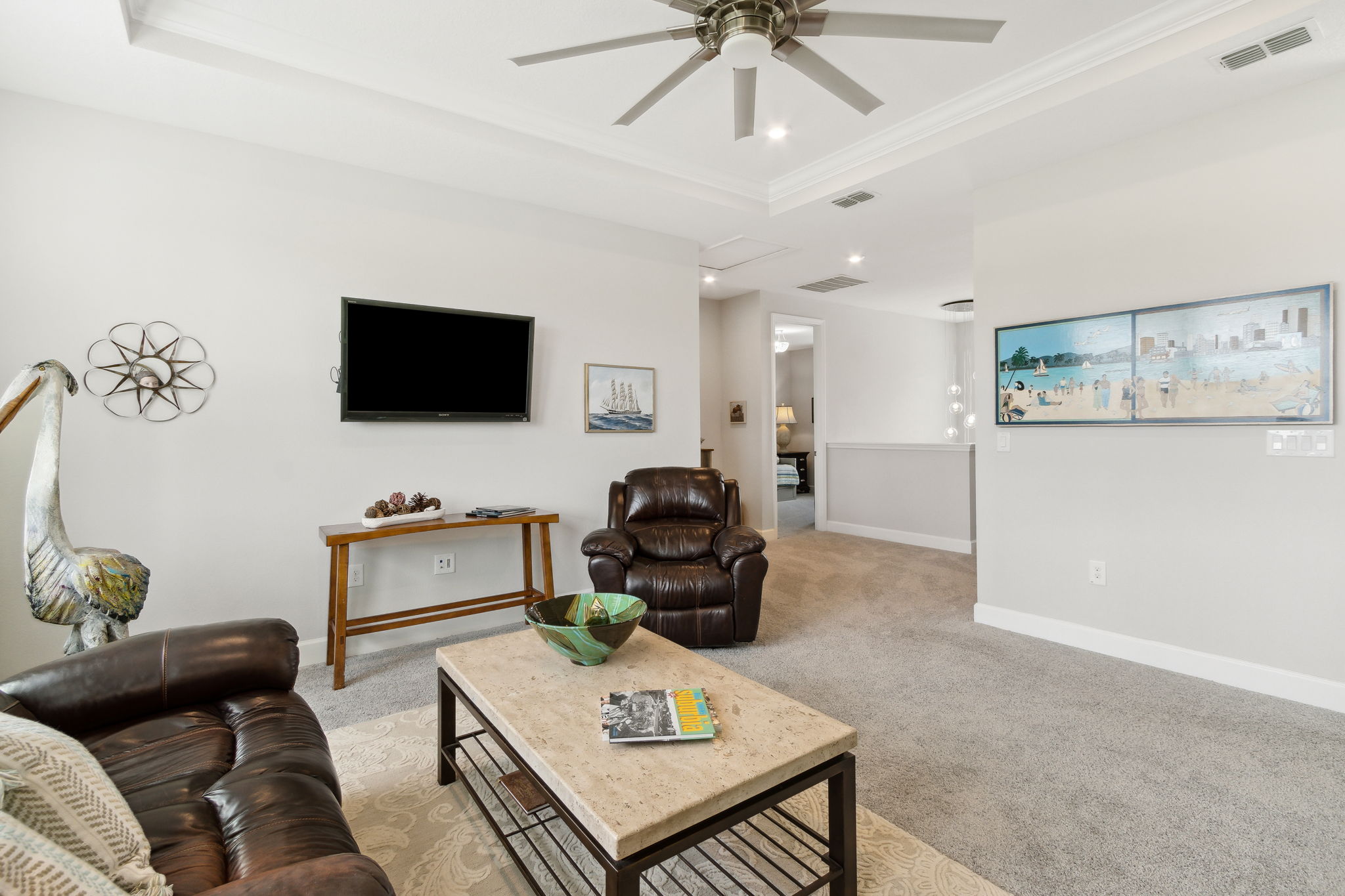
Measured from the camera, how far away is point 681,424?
463 centimetres

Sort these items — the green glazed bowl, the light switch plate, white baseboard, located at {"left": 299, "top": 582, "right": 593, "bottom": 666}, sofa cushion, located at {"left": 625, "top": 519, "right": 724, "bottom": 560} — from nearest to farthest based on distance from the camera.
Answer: the green glazed bowl < the light switch plate < white baseboard, located at {"left": 299, "top": 582, "right": 593, "bottom": 666} < sofa cushion, located at {"left": 625, "top": 519, "right": 724, "bottom": 560}

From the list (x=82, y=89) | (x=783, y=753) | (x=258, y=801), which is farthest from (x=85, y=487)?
(x=783, y=753)

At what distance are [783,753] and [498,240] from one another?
11.1ft

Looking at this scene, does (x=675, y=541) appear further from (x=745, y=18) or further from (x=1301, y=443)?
(x=1301, y=443)

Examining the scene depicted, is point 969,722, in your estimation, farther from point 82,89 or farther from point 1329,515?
point 82,89

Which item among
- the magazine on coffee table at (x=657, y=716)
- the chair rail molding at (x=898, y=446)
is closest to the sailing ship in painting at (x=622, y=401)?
the magazine on coffee table at (x=657, y=716)

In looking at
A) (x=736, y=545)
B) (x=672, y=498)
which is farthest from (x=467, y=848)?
(x=672, y=498)

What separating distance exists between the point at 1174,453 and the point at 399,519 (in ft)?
12.5

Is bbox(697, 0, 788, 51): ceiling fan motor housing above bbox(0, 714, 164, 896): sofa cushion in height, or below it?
above

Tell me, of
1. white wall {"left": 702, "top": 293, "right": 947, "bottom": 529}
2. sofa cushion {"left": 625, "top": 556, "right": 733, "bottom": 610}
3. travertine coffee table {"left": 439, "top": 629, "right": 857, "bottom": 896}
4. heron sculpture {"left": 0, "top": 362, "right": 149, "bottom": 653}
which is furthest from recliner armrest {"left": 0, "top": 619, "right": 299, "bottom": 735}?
white wall {"left": 702, "top": 293, "right": 947, "bottom": 529}

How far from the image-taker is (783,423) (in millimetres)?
10633

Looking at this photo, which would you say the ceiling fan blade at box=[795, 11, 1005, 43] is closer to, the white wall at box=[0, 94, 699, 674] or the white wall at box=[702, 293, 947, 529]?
the white wall at box=[0, 94, 699, 674]

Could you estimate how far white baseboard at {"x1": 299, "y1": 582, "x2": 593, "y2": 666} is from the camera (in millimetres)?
3205

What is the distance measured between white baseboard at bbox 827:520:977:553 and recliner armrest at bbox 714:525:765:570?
10.4 feet
